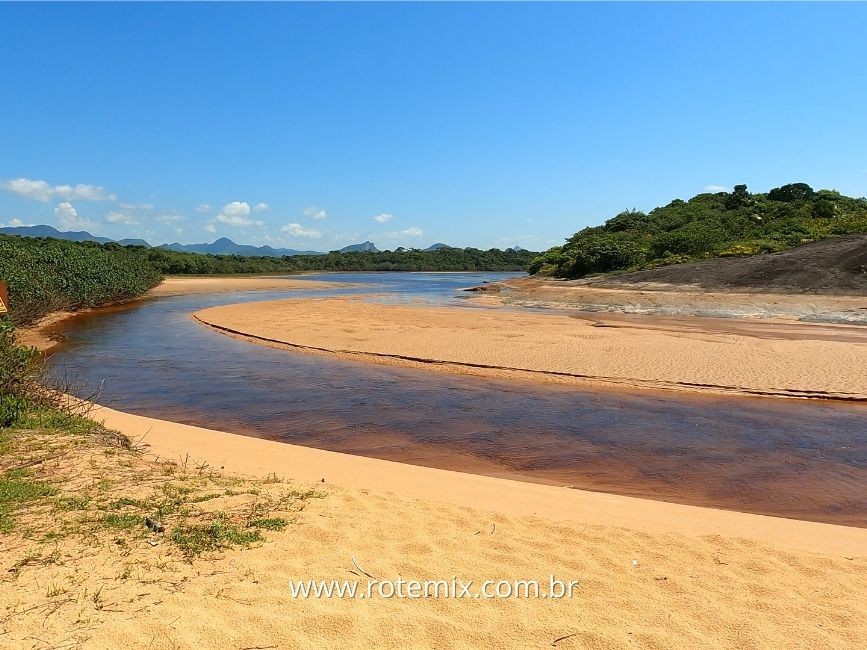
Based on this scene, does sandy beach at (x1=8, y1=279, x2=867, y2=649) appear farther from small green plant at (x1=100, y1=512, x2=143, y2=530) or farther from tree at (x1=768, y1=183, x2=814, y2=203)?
tree at (x1=768, y1=183, x2=814, y2=203)

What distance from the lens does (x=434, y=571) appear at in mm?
4273

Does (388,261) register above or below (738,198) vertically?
below

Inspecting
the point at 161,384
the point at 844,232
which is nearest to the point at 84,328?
the point at 161,384

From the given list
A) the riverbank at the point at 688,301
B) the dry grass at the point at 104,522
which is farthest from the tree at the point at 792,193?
the dry grass at the point at 104,522

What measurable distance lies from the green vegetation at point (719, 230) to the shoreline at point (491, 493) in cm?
3542

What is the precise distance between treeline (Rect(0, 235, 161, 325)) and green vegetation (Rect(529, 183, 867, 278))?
3443 centimetres

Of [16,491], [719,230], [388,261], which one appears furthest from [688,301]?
[388,261]

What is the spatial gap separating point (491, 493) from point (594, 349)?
38.2ft

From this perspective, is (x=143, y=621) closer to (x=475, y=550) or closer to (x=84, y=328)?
(x=475, y=550)

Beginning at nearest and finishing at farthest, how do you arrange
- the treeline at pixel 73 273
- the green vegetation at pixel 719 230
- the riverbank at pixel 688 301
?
1. the treeline at pixel 73 273
2. the riverbank at pixel 688 301
3. the green vegetation at pixel 719 230

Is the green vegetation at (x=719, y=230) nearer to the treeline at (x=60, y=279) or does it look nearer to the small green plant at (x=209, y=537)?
the treeline at (x=60, y=279)

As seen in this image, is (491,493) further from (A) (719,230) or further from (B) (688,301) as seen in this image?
(A) (719,230)

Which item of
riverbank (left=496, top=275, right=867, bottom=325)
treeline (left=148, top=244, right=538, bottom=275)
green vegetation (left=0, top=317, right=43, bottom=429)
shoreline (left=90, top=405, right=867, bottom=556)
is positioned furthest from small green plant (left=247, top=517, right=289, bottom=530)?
treeline (left=148, top=244, right=538, bottom=275)

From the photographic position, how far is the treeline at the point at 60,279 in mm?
20750
